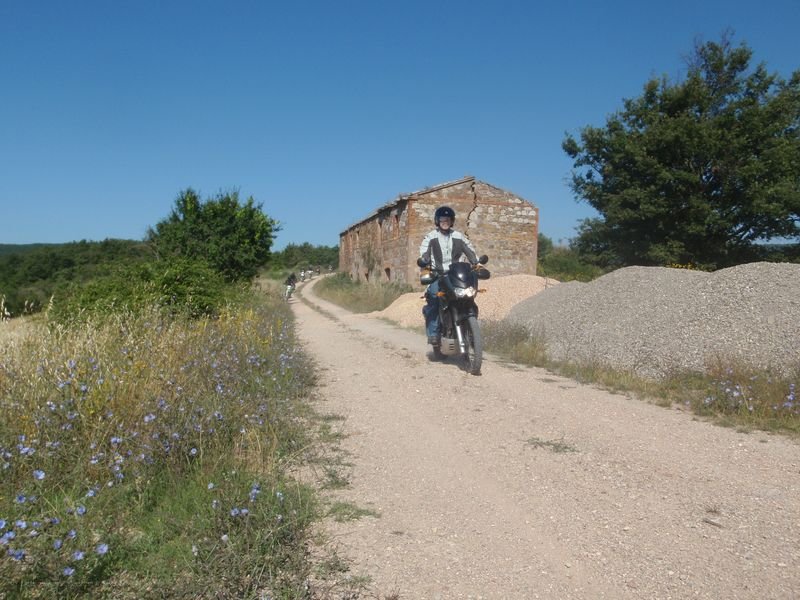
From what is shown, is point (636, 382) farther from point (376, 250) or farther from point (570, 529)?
point (376, 250)

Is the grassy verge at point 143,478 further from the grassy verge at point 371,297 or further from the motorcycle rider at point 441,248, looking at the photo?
the grassy verge at point 371,297

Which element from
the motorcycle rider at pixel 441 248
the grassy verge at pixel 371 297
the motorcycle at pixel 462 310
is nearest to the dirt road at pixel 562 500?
the motorcycle at pixel 462 310

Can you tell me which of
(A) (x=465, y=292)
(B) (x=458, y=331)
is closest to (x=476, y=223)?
(B) (x=458, y=331)

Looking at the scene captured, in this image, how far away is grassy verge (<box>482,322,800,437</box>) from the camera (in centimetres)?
548

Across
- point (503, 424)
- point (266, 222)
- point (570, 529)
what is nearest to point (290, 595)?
point (570, 529)

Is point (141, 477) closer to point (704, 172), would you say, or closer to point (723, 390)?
point (723, 390)

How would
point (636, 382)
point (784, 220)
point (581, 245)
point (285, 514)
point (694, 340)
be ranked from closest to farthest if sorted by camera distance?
point (285, 514), point (636, 382), point (694, 340), point (784, 220), point (581, 245)

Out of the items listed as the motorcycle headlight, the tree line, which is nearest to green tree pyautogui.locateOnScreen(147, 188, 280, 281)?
the tree line

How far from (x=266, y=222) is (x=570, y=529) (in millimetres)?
16502

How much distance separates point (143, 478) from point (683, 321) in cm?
728

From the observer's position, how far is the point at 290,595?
248 centimetres

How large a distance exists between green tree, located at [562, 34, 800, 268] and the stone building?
149 inches

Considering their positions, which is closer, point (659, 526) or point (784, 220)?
point (659, 526)

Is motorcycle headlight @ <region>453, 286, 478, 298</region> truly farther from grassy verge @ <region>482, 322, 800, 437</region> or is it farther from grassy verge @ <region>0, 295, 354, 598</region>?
grassy verge @ <region>0, 295, 354, 598</region>
